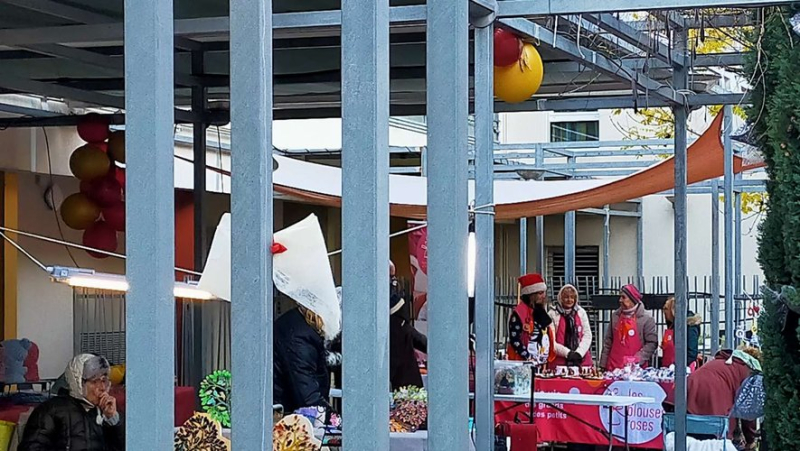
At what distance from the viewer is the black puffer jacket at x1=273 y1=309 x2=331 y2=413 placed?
6.63 m

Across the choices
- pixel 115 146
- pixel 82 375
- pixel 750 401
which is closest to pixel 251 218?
pixel 82 375

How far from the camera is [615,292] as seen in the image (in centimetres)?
1902

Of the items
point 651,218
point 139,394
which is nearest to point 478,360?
point 139,394

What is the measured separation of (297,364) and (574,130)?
17.5 metres

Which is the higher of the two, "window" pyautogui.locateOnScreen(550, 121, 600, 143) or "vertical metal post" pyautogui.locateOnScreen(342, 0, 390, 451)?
"window" pyautogui.locateOnScreen(550, 121, 600, 143)

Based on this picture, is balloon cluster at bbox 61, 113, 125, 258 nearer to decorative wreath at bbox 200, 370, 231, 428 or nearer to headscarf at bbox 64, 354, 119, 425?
headscarf at bbox 64, 354, 119, 425

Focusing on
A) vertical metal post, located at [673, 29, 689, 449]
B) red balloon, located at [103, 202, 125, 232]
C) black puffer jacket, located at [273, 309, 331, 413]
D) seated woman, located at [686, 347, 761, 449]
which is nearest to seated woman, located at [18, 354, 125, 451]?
black puffer jacket, located at [273, 309, 331, 413]

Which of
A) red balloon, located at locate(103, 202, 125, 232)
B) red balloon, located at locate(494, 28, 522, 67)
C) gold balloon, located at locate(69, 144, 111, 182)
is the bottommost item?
red balloon, located at locate(103, 202, 125, 232)

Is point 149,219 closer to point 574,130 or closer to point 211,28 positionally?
point 211,28

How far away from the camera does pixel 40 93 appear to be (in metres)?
8.71

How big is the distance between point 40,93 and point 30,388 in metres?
2.71

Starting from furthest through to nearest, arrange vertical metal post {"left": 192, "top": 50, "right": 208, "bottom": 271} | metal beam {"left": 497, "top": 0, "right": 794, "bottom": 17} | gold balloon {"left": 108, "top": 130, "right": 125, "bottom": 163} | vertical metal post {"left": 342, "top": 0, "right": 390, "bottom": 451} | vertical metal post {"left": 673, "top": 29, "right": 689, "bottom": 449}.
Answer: gold balloon {"left": 108, "top": 130, "right": 125, "bottom": 163} < vertical metal post {"left": 192, "top": 50, "right": 208, "bottom": 271} < vertical metal post {"left": 673, "top": 29, "right": 689, "bottom": 449} < metal beam {"left": 497, "top": 0, "right": 794, "bottom": 17} < vertical metal post {"left": 342, "top": 0, "right": 390, "bottom": 451}

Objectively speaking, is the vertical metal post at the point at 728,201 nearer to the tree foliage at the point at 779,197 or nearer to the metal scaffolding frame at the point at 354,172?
the metal scaffolding frame at the point at 354,172

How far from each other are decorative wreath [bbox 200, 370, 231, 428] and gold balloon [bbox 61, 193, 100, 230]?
16.6 ft
